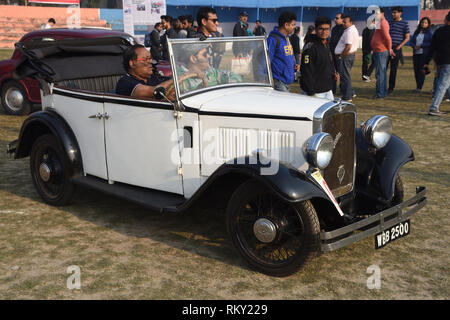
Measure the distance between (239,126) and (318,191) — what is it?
87 cm

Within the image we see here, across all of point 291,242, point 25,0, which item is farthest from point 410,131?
point 25,0

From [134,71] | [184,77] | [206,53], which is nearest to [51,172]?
[134,71]

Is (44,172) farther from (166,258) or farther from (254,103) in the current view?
(254,103)

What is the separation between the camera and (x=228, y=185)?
12.6ft

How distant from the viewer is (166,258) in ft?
12.6

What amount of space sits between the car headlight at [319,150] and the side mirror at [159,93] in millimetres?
1229

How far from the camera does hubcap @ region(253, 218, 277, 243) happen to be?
11.3ft

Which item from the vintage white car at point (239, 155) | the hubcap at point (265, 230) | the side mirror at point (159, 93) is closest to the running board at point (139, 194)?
the vintage white car at point (239, 155)

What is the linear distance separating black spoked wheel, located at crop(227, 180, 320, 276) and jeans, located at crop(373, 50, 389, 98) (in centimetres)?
842

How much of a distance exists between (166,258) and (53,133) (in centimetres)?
196

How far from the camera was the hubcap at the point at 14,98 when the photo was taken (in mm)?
9531
